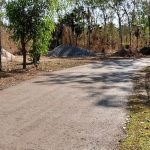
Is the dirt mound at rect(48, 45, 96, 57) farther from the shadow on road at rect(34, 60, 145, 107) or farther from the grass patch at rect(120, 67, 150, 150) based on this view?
the grass patch at rect(120, 67, 150, 150)

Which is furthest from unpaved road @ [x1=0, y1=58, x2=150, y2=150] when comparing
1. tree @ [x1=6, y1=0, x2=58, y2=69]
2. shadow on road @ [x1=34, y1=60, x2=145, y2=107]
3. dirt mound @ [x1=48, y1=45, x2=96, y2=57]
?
dirt mound @ [x1=48, y1=45, x2=96, y2=57]

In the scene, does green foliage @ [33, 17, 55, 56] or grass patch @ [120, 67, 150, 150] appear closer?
grass patch @ [120, 67, 150, 150]

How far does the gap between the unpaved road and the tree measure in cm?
653

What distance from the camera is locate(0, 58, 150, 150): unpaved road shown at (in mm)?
8797

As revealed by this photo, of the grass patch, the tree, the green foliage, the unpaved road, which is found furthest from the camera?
the green foliage

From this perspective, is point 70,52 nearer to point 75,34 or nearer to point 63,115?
point 75,34

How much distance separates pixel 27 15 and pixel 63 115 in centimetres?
1458

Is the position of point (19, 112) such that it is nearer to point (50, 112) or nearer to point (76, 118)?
point (50, 112)

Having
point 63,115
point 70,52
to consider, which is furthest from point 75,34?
point 63,115

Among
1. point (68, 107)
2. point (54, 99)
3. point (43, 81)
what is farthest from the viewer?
point (43, 81)

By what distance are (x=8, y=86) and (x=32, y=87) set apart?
39.7 inches

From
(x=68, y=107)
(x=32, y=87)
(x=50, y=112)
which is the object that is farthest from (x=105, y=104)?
(x=32, y=87)

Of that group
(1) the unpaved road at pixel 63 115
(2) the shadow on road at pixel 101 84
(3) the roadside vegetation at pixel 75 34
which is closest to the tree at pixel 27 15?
(3) the roadside vegetation at pixel 75 34

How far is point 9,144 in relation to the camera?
854 cm
